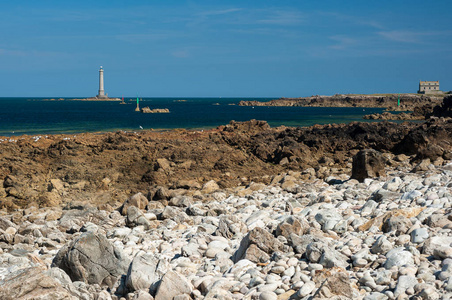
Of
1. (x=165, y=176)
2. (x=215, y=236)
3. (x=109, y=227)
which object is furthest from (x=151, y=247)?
(x=165, y=176)

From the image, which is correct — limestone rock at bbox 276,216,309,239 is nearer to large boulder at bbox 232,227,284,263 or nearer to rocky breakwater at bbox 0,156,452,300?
rocky breakwater at bbox 0,156,452,300

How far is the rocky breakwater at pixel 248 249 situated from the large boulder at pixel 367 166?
64.7 inches

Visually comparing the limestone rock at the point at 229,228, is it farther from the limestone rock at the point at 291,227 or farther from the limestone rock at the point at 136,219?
the limestone rock at the point at 136,219

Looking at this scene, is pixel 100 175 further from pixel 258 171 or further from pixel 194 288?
pixel 194 288

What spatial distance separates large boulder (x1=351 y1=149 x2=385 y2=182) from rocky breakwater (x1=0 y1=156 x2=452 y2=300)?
1645 millimetres

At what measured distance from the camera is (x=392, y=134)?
834 inches

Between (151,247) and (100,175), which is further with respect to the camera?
(100,175)

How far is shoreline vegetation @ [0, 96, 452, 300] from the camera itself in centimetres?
555

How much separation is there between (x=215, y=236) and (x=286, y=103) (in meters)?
141

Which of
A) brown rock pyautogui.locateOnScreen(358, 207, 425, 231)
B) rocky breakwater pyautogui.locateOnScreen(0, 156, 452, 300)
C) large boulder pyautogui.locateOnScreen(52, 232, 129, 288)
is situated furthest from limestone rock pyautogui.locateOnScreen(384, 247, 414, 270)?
large boulder pyautogui.locateOnScreen(52, 232, 129, 288)

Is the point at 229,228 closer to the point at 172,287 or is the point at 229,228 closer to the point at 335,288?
the point at 172,287

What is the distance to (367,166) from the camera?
12.6 metres

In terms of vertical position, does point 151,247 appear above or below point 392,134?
below

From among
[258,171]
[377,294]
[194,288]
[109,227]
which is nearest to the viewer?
[377,294]
